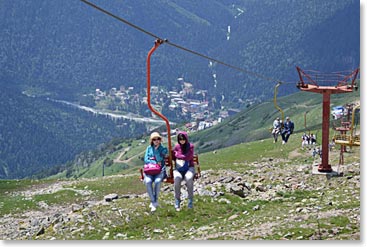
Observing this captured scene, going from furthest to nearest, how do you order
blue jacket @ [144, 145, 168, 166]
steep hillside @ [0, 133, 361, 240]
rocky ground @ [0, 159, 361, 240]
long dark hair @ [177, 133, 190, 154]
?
rocky ground @ [0, 159, 361, 240], steep hillside @ [0, 133, 361, 240], blue jacket @ [144, 145, 168, 166], long dark hair @ [177, 133, 190, 154]

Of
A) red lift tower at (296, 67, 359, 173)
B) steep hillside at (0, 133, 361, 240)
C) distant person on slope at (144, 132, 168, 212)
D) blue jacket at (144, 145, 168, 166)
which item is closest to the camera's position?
distant person on slope at (144, 132, 168, 212)

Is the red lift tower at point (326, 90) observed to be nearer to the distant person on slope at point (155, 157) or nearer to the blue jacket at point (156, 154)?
the distant person on slope at point (155, 157)

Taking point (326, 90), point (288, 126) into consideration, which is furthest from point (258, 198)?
point (288, 126)

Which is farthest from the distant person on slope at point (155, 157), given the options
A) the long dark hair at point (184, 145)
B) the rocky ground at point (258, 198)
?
the rocky ground at point (258, 198)

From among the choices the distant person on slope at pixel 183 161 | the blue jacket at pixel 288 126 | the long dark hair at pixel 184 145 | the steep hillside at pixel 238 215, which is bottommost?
the steep hillside at pixel 238 215

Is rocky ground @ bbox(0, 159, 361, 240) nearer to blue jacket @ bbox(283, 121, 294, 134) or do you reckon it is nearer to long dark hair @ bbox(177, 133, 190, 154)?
long dark hair @ bbox(177, 133, 190, 154)

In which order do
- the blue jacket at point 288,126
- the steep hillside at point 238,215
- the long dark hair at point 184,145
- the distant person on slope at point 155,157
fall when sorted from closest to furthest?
the long dark hair at point 184,145 < the distant person on slope at point 155,157 < the steep hillside at point 238,215 < the blue jacket at point 288,126

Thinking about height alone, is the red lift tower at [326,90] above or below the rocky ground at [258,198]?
above

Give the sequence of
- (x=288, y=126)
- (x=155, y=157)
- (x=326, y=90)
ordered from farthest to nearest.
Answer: (x=288, y=126)
(x=326, y=90)
(x=155, y=157)

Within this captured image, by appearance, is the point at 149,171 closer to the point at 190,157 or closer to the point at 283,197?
the point at 190,157

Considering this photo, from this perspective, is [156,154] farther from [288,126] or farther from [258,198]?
[288,126]

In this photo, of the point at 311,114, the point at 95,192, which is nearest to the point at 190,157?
the point at 95,192

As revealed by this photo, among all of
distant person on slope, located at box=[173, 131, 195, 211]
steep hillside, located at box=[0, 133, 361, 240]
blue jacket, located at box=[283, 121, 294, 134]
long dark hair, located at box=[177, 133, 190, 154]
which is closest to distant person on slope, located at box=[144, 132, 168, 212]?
distant person on slope, located at box=[173, 131, 195, 211]

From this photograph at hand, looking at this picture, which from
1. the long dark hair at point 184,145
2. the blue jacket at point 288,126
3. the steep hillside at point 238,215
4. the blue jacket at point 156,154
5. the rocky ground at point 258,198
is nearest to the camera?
the long dark hair at point 184,145
